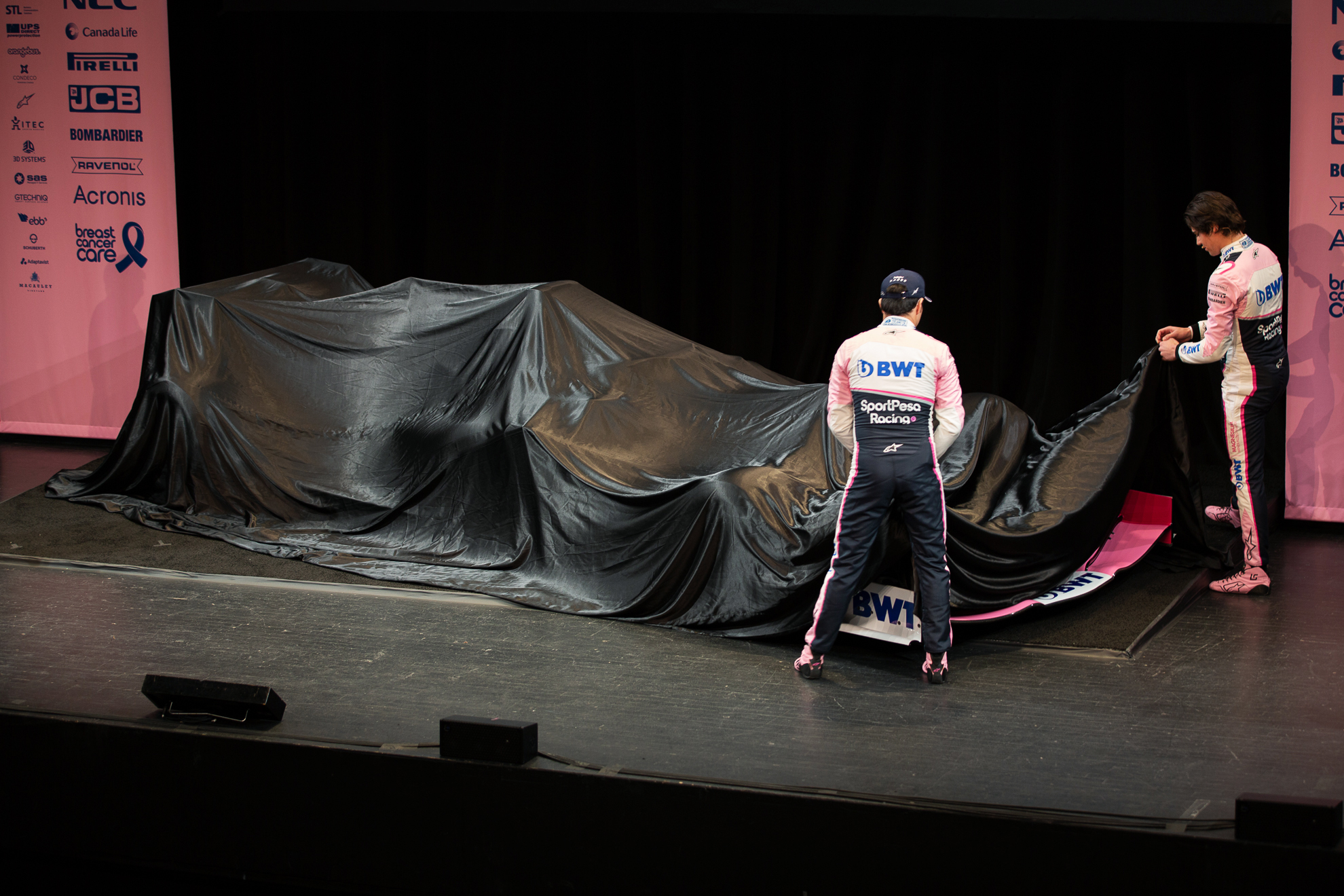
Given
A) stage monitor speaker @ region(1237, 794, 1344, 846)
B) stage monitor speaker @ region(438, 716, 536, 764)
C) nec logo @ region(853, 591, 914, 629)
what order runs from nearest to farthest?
stage monitor speaker @ region(1237, 794, 1344, 846) < stage monitor speaker @ region(438, 716, 536, 764) < nec logo @ region(853, 591, 914, 629)

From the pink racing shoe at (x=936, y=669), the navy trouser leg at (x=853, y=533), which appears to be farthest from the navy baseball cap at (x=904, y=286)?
the pink racing shoe at (x=936, y=669)

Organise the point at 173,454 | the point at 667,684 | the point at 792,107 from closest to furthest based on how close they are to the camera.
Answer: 1. the point at 667,684
2. the point at 173,454
3. the point at 792,107

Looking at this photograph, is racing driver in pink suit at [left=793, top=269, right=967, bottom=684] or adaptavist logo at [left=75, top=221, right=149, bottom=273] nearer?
racing driver in pink suit at [left=793, top=269, right=967, bottom=684]

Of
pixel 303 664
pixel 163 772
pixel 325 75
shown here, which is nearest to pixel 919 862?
pixel 163 772

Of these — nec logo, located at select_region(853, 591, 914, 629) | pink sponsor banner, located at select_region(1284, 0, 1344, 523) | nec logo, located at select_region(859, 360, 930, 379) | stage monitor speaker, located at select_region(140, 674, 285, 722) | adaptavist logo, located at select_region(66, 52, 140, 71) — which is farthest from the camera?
adaptavist logo, located at select_region(66, 52, 140, 71)

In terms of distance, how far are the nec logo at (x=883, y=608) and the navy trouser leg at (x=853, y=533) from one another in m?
0.21

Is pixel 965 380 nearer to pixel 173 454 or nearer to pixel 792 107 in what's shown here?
pixel 792 107

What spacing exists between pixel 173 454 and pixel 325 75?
320 cm

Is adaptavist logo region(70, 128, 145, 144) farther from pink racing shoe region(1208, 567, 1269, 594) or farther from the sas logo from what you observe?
pink racing shoe region(1208, 567, 1269, 594)

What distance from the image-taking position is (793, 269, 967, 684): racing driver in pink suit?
3646mm

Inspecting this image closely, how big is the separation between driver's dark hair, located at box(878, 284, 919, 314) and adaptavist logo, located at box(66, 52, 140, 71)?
535 cm

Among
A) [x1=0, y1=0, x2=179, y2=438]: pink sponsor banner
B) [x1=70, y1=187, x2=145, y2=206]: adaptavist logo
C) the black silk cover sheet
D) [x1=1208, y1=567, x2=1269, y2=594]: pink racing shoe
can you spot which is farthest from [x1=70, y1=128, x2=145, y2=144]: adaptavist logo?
[x1=1208, y1=567, x2=1269, y2=594]: pink racing shoe

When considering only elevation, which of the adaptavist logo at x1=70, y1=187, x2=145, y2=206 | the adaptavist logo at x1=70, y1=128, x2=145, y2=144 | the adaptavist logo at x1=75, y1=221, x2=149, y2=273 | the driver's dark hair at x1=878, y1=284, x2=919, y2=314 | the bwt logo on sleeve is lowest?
the driver's dark hair at x1=878, y1=284, x2=919, y2=314

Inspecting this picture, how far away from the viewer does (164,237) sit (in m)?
7.32
